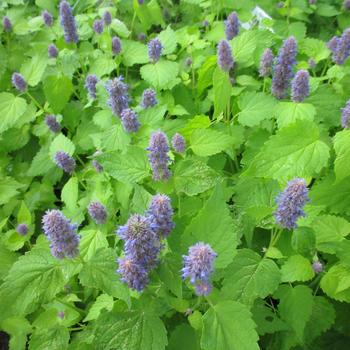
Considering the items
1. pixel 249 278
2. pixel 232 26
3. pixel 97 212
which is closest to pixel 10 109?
pixel 97 212

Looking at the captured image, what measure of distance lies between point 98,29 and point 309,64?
1.74m

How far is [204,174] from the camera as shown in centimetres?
164

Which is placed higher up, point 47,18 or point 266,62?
point 266,62

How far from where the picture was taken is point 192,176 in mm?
1648

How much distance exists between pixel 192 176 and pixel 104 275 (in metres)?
0.56

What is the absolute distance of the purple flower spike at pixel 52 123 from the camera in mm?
2785

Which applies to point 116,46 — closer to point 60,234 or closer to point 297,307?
point 60,234

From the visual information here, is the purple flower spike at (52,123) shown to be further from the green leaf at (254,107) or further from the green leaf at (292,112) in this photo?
the green leaf at (292,112)

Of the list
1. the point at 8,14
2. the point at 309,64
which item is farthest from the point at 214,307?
the point at 8,14

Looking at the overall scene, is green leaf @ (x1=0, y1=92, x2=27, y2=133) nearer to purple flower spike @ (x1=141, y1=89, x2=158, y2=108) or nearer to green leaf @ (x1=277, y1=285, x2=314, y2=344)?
purple flower spike @ (x1=141, y1=89, x2=158, y2=108)

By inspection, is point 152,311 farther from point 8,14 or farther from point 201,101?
point 8,14

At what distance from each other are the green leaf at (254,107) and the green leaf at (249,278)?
37.7 inches

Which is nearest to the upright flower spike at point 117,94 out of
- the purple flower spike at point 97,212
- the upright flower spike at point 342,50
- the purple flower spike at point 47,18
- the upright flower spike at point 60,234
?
the purple flower spike at point 97,212

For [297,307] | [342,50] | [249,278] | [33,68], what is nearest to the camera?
[249,278]
